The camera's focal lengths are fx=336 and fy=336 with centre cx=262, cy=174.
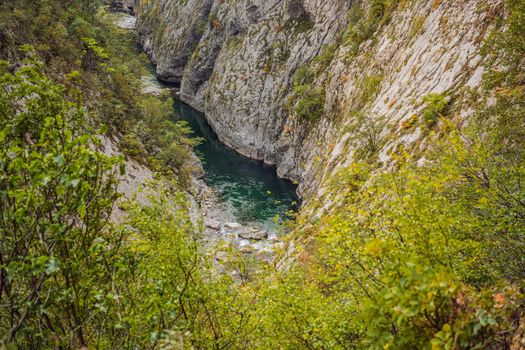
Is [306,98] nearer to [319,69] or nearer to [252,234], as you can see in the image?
[319,69]

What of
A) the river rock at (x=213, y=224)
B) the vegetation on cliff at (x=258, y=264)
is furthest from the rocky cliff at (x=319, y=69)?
the river rock at (x=213, y=224)

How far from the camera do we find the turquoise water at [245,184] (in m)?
36.4

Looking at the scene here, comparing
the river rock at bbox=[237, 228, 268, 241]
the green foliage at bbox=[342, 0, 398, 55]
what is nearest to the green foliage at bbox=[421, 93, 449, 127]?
the green foliage at bbox=[342, 0, 398, 55]

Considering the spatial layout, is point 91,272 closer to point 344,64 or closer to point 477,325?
point 477,325

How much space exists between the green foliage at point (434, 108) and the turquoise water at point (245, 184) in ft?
54.9

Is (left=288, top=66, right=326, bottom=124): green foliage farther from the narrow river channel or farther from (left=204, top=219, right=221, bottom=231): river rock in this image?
(left=204, top=219, right=221, bottom=231): river rock

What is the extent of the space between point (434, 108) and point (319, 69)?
2949 centimetres

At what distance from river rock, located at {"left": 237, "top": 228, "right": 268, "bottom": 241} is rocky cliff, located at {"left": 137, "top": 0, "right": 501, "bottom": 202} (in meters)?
6.11

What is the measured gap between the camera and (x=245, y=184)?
42719 mm

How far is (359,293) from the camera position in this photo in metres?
7.06

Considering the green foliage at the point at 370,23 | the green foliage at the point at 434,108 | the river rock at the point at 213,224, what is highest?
the green foliage at the point at 370,23

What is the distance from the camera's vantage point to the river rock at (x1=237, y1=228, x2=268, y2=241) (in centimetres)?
3145

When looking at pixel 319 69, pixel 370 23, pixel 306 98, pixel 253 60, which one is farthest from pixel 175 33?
pixel 370 23

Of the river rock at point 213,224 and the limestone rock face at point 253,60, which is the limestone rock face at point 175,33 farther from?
the river rock at point 213,224
